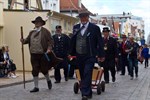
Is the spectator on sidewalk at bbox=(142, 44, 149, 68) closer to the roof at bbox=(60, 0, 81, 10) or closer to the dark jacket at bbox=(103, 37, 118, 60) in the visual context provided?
the dark jacket at bbox=(103, 37, 118, 60)

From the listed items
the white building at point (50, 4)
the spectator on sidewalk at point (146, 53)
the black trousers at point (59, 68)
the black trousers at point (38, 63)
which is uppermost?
the white building at point (50, 4)

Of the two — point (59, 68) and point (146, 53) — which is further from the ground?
point (59, 68)

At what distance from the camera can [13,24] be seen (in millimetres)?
25328

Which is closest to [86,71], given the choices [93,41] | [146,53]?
[93,41]

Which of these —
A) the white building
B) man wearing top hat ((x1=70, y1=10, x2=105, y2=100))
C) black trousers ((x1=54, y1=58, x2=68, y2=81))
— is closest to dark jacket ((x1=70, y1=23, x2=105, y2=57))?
man wearing top hat ((x1=70, y1=10, x2=105, y2=100))

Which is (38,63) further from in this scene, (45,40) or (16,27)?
(16,27)

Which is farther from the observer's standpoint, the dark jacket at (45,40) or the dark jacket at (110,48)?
the dark jacket at (110,48)

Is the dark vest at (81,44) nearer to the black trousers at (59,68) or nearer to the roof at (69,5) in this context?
the black trousers at (59,68)

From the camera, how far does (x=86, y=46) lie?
1055 cm

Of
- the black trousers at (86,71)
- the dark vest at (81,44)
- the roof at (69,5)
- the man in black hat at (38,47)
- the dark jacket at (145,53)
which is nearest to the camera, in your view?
the black trousers at (86,71)

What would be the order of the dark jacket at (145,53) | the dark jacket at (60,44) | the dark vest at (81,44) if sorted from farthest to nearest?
the dark jacket at (145,53), the dark jacket at (60,44), the dark vest at (81,44)

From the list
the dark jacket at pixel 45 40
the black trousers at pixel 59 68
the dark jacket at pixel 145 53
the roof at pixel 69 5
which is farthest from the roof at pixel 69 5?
the dark jacket at pixel 45 40

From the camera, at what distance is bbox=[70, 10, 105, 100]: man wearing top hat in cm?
1045

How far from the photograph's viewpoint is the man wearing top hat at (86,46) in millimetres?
10453
